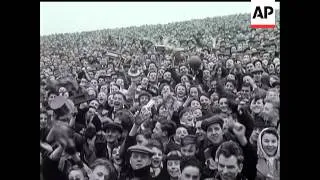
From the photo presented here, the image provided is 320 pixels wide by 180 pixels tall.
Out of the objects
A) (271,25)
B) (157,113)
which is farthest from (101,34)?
(271,25)

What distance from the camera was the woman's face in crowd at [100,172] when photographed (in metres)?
4.91

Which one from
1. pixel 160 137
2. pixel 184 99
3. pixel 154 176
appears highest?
pixel 184 99

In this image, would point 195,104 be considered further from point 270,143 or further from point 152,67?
point 270,143

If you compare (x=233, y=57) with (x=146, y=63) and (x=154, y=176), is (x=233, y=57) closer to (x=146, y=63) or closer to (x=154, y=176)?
(x=146, y=63)

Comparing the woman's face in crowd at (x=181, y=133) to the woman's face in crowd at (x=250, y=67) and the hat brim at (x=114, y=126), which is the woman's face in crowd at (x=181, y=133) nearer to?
the hat brim at (x=114, y=126)

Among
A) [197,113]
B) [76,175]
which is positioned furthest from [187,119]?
[76,175]

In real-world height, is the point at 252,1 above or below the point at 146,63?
above

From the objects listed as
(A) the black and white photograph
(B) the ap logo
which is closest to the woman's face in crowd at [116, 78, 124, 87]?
(A) the black and white photograph

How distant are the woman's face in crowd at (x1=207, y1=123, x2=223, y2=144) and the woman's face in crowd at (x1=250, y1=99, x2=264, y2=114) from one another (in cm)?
39

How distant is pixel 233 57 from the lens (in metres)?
4.89

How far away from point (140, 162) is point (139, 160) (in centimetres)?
2

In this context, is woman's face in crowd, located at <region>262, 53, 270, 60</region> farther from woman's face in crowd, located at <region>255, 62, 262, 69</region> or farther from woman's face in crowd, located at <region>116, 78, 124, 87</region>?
woman's face in crowd, located at <region>116, 78, 124, 87</region>

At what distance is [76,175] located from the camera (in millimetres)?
4961
